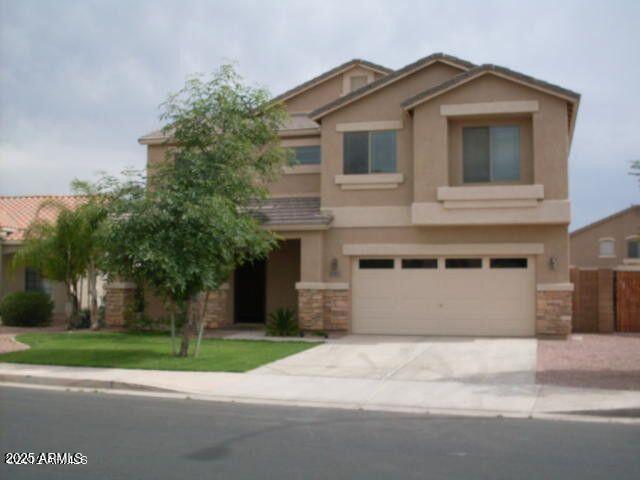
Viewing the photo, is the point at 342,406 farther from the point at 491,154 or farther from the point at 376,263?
the point at 491,154

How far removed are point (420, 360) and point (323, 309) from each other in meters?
5.27

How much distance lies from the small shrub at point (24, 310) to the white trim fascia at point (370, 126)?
1132cm

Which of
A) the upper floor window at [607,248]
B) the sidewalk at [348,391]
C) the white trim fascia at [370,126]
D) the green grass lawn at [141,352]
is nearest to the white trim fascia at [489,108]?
the white trim fascia at [370,126]

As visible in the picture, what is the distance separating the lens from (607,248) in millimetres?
49312

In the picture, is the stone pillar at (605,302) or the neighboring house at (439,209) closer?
the neighboring house at (439,209)

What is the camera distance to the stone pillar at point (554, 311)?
18.9 metres

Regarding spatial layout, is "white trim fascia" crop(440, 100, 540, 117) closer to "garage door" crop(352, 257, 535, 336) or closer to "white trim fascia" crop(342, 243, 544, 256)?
"white trim fascia" crop(342, 243, 544, 256)

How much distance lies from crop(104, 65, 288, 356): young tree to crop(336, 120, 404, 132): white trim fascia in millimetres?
3369

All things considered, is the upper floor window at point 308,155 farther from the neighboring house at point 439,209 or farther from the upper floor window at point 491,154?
the upper floor window at point 491,154

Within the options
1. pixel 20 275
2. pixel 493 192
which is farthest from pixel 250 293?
pixel 20 275

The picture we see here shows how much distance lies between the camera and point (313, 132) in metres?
22.0

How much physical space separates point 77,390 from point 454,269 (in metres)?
11.1

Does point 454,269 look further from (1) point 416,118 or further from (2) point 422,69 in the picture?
(2) point 422,69

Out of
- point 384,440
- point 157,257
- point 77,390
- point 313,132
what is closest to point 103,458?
point 384,440
